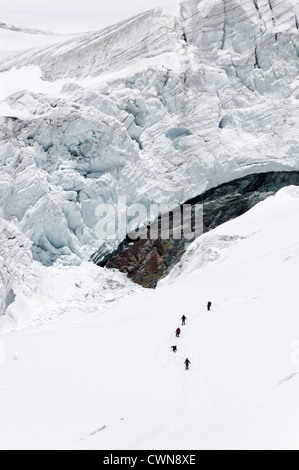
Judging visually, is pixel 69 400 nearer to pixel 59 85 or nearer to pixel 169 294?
pixel 169 294

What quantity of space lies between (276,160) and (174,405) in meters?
34.0

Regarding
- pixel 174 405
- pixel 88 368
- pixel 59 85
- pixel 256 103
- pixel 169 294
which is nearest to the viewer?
pixel 174 405

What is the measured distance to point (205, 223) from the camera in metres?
52.1

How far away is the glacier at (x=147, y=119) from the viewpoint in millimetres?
47209

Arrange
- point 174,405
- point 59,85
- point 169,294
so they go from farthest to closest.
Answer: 1. point 59,85
2. point 169,294
3. point 174,405

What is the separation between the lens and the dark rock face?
4975 centimetres

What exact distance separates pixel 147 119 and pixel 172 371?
33.2m

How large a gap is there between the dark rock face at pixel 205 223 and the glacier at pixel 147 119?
1.25 metres

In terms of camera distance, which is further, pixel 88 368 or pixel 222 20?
pixel 222 20

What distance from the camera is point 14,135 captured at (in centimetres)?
4859

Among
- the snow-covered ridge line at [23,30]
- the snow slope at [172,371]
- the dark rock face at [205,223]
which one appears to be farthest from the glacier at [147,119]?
the snow-covered ridge line at [23,30]

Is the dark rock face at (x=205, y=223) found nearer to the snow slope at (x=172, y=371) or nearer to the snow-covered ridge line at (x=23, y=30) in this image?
the snow slope at (x=172, y=371)

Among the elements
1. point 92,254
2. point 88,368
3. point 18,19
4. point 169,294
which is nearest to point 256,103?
point 92,254

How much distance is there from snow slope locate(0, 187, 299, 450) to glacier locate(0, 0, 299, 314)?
12.5 m
